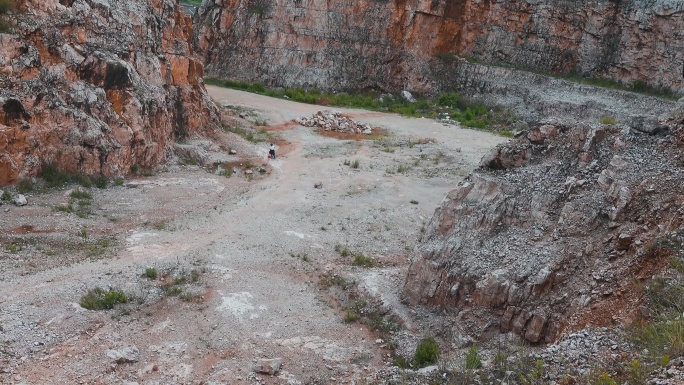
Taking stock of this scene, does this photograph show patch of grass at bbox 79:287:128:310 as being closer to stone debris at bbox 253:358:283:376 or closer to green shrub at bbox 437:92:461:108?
stone debris at bbox 253:358:283:376

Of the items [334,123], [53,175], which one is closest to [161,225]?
[53,175]

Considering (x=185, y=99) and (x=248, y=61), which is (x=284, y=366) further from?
(x=248, y=61)

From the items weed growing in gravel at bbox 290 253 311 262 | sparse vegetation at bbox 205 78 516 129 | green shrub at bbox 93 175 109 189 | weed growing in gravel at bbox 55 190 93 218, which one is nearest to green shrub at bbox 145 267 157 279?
weed growing in gravel at bbox 290 253 311 262

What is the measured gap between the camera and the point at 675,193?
1156 centimetres

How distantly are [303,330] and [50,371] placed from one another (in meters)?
5.60

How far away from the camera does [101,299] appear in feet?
48.2

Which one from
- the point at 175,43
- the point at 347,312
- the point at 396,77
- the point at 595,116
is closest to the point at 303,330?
the point at 347,312

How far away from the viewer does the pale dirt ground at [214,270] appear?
1270cm

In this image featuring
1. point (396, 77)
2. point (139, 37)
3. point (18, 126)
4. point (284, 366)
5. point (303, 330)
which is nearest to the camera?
point (284, 366)

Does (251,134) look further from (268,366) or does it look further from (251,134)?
(268,366)

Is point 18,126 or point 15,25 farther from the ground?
Answer: point 15,25

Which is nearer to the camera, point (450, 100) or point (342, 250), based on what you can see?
point (342, 250)

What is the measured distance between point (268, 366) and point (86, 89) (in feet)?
56.5

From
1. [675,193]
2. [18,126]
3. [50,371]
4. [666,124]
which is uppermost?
[666,124]
